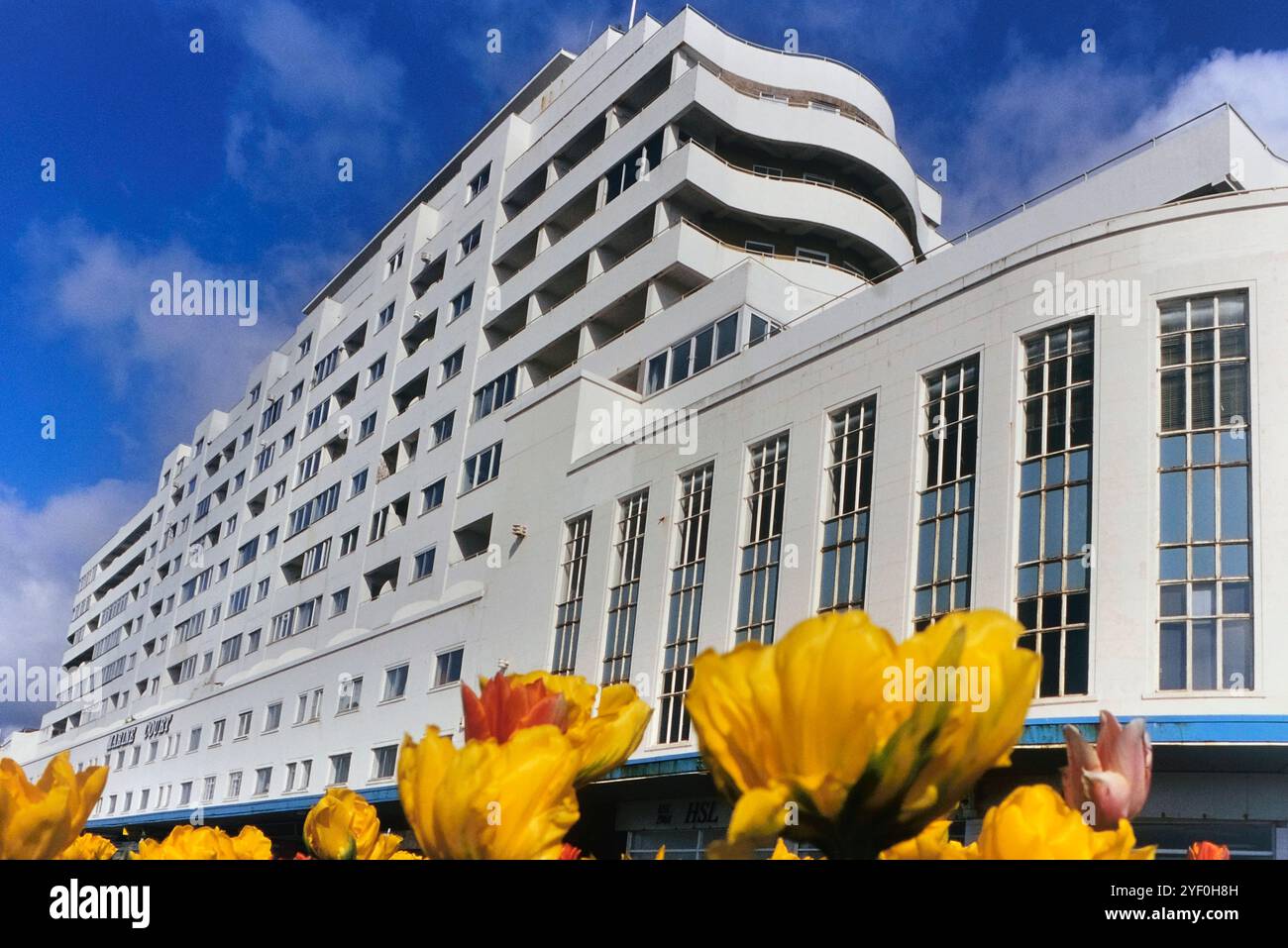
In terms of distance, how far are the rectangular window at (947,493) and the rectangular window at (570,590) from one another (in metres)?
9.34

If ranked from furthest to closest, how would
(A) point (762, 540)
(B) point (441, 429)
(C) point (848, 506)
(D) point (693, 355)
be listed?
1. (B) point (441, 429)
2. (D) point (693, 355)
3. (A) point (762, 540)
4. (C) point (848, 506)

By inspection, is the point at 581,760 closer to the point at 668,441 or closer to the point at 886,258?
the point at 668,441

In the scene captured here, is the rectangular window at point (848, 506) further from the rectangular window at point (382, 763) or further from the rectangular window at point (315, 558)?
the rectangular window at point (315, 558)

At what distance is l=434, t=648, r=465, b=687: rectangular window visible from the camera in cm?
3053

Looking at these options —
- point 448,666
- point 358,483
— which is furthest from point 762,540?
point 358,483

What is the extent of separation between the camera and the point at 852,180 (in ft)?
120

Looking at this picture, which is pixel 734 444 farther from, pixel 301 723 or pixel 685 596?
pixel 301 723

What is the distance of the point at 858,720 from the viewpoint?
690mm

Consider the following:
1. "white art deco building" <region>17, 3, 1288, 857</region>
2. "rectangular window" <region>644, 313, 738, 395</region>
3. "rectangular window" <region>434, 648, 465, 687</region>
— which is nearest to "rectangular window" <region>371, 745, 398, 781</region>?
"white art deco building" <region>17, 3, 1288, 857</region>

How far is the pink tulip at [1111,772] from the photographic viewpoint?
942 mm

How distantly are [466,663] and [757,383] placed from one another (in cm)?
1191

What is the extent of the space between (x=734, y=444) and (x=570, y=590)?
5.93 m

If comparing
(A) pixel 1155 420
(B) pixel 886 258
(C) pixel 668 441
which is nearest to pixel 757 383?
(C) pixel 668 441

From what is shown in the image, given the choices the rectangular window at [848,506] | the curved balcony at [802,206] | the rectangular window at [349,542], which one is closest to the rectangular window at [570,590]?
the rectangular window at [848,506]
